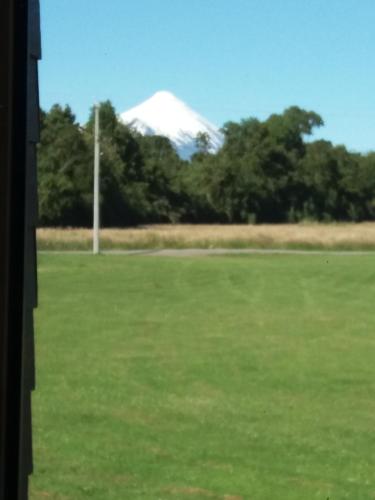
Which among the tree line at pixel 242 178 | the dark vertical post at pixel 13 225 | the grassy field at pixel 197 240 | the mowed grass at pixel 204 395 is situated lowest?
the mowed grass at pixel 204 395

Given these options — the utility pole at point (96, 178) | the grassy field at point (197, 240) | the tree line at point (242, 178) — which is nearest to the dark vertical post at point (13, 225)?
the utility pole at point (96, 178)

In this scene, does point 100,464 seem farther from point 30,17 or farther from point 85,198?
point 85,198

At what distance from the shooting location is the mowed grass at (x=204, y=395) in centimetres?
627

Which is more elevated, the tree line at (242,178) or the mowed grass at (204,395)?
the tree line at (242,178)

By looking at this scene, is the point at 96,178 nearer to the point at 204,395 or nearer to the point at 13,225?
the point at 204,395

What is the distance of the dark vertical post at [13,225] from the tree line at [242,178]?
47.1 metres

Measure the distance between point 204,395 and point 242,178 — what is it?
5376cm

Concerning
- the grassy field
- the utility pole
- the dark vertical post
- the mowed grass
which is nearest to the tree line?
the grassy field

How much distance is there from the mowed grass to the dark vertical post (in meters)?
4.27

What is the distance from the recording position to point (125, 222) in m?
51.0

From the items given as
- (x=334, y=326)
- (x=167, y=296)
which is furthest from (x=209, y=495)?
(x=167, y=296)

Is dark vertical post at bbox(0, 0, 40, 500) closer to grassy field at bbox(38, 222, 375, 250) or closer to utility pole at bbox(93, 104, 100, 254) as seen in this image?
utility pole at bbox(93, 104, 100, 254)

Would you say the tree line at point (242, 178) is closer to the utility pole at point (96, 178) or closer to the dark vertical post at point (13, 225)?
the utility pole at point (96, 178)

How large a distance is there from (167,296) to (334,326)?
17.7 ft
